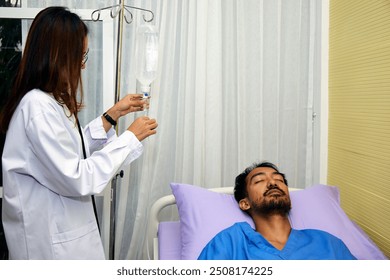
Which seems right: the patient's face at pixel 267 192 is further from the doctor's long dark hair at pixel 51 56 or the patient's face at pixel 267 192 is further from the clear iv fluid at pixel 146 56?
the doctor's long dark hair at pixel 51 56

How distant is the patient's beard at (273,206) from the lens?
6.10ft

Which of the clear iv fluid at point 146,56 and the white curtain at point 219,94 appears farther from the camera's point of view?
the white curtain at point 219,94

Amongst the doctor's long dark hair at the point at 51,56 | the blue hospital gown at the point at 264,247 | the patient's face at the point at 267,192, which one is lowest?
the blue hospital gown at the point at 264,247

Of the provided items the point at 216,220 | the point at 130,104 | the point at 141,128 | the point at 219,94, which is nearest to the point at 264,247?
the point at 216,220

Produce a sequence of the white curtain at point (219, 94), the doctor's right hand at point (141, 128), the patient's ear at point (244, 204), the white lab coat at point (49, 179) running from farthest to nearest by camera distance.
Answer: the white curtain at point (219, 94) → the patient's ear at point (244, 204) → the doctor's right hand at point (141, 128) → the white lab coat at point (49, 179)

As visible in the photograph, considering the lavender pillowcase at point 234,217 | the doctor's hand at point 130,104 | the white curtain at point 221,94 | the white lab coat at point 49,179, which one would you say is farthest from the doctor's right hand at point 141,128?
the white curtain at point 221,94

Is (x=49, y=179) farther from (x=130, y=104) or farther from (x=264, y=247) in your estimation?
(x=264, y=247)

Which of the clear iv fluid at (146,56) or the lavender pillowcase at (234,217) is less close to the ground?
the clear iv fluid at (146,56)

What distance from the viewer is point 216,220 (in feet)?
6.13

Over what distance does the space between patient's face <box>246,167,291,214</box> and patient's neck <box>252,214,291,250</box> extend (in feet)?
0.08

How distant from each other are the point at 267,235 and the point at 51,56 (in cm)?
109

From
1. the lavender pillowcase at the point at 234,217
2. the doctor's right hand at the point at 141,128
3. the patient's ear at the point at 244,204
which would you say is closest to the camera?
the doctor's right hand at the point at 141,128

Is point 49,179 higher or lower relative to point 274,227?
higher

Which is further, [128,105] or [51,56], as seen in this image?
[128,105]
